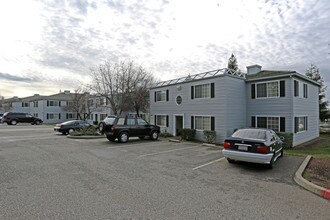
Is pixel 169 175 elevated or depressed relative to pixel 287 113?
depressed

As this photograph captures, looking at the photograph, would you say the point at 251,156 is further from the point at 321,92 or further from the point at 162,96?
the point at 321,92

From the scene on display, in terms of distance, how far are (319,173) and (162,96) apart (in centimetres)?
1687

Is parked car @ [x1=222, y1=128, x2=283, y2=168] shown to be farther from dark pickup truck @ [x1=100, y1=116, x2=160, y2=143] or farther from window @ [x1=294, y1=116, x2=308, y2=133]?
window @ [x1=294, y1=116, x2=308, y2=133]

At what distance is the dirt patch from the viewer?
627 centimetres

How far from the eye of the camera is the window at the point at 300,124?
16.4 m

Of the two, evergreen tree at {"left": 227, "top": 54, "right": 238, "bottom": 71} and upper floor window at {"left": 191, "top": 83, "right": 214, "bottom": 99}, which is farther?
evergreen tree at {"left": 227, "top": 54, "right": 238, "bottom": 71}

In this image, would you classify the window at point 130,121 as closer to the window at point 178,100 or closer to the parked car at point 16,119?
the window at point 178,100

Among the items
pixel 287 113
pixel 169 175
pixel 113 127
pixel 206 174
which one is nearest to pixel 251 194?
pixel 206 174

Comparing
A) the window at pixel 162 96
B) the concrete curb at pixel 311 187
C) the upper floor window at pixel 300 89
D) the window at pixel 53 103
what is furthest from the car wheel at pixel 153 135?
the window at pixel 53 103

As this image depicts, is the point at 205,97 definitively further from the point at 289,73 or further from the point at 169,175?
the point at 169,175

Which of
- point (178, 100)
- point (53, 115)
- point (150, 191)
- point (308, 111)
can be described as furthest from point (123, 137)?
point (53, 115)

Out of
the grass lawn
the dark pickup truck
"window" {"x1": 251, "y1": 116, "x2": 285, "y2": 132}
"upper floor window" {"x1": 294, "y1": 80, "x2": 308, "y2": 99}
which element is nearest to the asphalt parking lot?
the grass lawn

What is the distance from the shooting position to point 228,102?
16.5 meters

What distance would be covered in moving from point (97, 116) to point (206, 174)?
4069 cm
